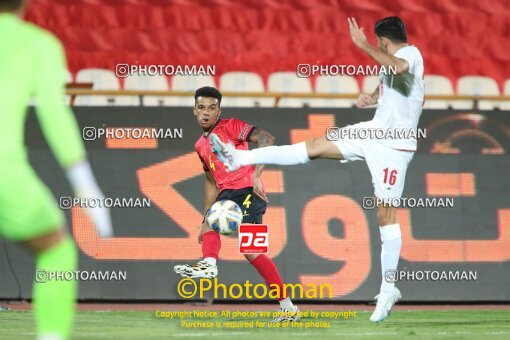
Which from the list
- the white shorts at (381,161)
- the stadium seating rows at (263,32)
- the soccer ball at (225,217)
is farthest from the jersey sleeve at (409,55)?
the stadium seating rows at (263,32)

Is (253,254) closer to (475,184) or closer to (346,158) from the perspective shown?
(346,158)

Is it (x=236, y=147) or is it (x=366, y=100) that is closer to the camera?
(x=366, y=100)

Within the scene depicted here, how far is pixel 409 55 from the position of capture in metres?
8.12

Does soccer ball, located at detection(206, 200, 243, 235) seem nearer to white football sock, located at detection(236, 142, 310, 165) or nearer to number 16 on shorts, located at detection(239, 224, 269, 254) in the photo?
number 16 on shorts, located at detection(239, 224, 269, 254)

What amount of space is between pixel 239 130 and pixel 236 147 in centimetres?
16

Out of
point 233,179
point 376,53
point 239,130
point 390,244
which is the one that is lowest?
point 390,244

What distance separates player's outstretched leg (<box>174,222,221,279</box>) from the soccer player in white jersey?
0.91 meters

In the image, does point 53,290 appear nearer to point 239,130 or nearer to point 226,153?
point 226,153

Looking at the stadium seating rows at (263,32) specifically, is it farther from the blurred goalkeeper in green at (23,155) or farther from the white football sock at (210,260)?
the blurred goalkeeper in green at (23,155)

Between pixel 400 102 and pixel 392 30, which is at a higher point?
pixel 392 30

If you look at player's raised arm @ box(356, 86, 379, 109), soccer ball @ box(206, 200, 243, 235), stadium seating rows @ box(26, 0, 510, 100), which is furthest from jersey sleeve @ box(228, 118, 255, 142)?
stadium seating rows @ box(26, 0, 510, 100)

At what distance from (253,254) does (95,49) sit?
28.9 ft

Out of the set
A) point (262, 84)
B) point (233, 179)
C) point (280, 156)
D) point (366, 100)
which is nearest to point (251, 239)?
point (233, 179)

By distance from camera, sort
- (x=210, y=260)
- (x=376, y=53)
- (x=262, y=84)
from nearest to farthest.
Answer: (x=376, y=53) → (x=210, y=260) → (x=262, y=84)
